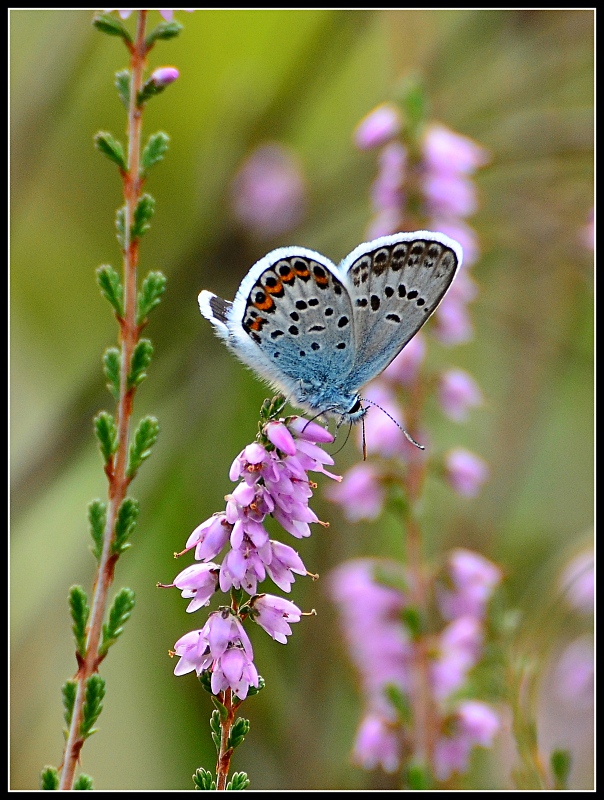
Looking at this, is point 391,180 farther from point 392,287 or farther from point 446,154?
point 392,287

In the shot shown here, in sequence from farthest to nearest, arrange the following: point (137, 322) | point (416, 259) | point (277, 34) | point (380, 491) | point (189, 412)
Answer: point (277, 34) < point (189, 412) < point (380, 491) < point (416, 259) < point (137, 322)

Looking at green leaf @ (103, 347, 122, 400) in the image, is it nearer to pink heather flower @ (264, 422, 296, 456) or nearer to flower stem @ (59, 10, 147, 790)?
flower stem @ (59, 10, 147, 790)

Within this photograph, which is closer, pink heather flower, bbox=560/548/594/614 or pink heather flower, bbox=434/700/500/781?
pink heather flower, bbox=434/700/500/781

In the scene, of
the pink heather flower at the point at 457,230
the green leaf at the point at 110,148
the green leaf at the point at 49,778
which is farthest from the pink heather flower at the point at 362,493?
the green leaf at the point at 49,778

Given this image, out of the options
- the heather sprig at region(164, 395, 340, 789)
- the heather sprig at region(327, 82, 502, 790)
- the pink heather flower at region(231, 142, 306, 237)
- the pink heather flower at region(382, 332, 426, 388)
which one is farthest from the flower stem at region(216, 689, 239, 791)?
the pink heather flower at region(231, 142, 306, 237)

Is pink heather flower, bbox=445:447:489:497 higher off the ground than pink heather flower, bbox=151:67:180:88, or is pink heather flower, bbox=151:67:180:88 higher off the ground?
pink heather flower, bbox=151:67:180:88

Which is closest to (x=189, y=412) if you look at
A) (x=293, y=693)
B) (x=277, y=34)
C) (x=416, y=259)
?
(x=293, y=693)

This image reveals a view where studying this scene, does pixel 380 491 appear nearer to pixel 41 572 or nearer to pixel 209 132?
pixel 41 572

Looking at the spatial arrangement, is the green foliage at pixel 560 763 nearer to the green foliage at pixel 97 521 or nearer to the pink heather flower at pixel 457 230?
the green foliage at pixel 97 521
